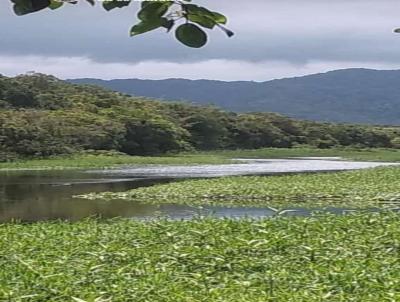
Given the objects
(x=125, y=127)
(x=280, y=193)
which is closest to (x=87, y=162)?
(x=125, y=127)

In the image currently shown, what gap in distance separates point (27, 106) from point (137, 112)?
8298 mm

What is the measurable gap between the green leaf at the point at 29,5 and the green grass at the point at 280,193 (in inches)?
677

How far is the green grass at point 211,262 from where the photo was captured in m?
5.77

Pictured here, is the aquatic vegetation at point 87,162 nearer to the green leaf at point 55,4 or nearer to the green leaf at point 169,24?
the green leaf at point 55,4

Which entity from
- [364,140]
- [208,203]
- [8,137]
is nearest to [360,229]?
[208,203]

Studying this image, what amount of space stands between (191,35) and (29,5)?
13.0 inches

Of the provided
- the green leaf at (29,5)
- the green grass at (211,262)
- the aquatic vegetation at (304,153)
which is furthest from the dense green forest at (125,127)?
the green leaf at (29,5)

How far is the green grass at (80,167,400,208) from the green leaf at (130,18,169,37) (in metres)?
17.1

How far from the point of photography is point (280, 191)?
70.1 ft

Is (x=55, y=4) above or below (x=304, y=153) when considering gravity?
above

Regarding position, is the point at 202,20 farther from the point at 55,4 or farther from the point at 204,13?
the point at 55,4

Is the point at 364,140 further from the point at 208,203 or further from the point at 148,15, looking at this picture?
the point at 148,15

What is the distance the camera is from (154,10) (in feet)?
5.07

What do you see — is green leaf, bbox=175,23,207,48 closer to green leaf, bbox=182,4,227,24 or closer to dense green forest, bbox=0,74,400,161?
green leaf, bbox=182,4,227,24
